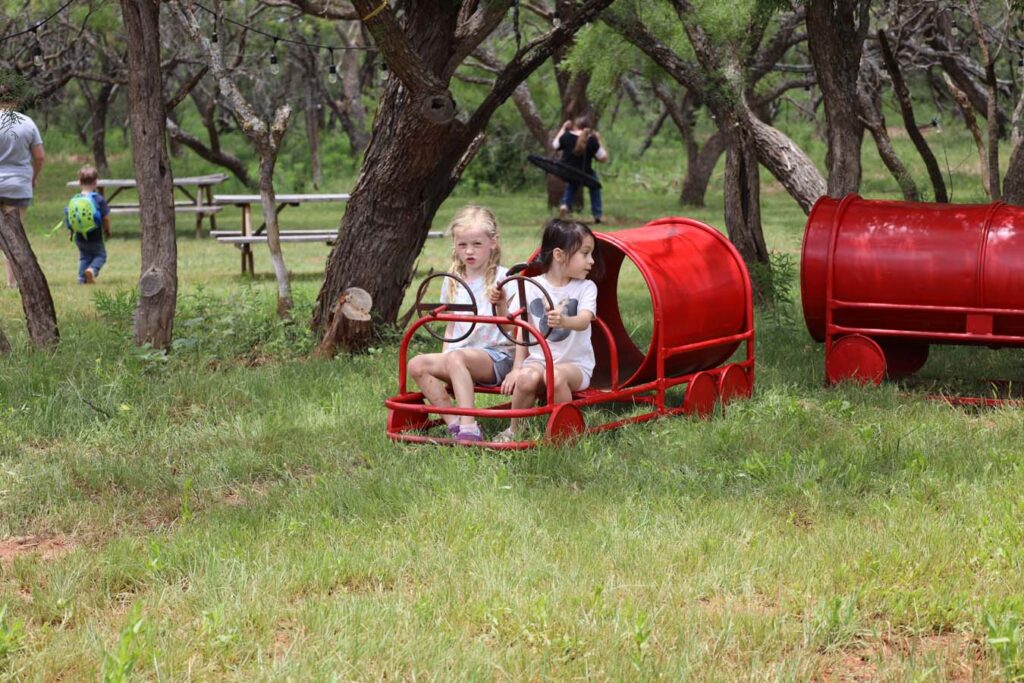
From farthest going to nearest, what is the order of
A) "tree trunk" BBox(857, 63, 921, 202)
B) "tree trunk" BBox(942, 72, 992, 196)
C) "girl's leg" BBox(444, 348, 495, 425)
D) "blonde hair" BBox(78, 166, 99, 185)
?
"blonde hair" BBox(78, 166, 99, 185), "tree trunk" BBox(942, 72, 992, 196), "tree trunk" BBox(857, 63, 921, 202), "girl's leg" BBox(444, 348, 495, 425)

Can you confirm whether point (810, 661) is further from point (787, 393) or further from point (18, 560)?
point (787, 393)

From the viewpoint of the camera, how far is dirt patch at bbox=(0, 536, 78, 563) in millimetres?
5075

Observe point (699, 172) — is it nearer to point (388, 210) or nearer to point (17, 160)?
point (17, 160)

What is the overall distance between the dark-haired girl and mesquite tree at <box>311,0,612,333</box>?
2397 mm

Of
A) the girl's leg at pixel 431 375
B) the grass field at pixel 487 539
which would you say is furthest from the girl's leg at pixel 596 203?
the girl's leg at pixel 431 375

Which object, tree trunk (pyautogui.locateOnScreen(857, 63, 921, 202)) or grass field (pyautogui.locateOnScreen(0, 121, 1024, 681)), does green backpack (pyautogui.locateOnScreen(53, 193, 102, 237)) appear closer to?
grass field (pyautogui.locateOnScreen(0, 121, 1024, 681))

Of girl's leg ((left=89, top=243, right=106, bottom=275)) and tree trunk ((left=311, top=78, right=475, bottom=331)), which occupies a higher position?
tree trunk ((left=311, top=78, right=475, bottom=331))

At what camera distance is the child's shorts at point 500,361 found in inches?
266

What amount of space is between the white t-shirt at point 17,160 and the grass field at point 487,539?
9.98ft

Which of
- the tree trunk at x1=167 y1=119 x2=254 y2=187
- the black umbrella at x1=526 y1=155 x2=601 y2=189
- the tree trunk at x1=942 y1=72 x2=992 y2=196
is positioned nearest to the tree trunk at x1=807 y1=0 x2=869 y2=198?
the tree trunk at x1=942 y1=72 x2=992 y2=196

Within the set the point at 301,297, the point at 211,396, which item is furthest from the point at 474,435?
the point at 301,297

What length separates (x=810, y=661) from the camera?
388 cm

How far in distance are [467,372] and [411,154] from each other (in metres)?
2.96

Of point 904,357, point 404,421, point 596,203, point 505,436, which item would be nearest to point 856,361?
point 904,357
